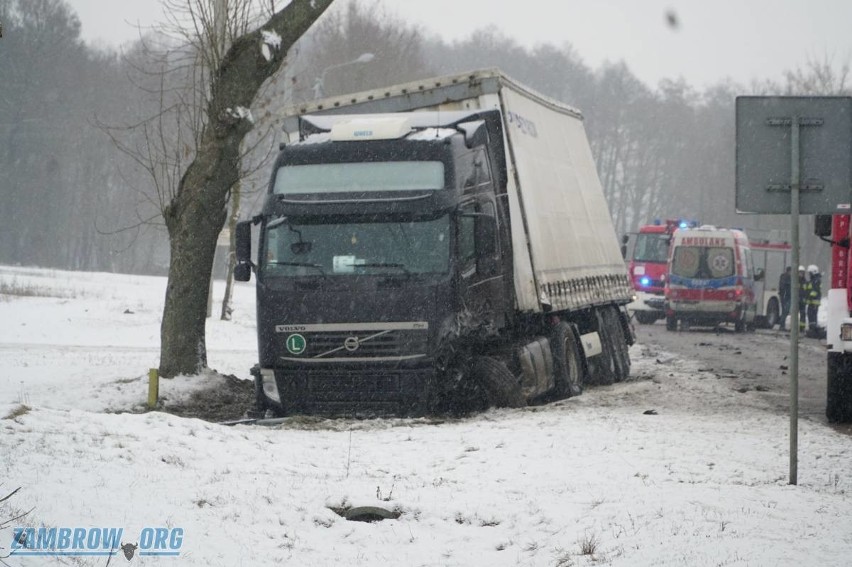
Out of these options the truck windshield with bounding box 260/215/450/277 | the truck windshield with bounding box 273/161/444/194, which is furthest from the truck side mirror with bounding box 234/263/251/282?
the truck windshield with bounding box 273/161/444/194

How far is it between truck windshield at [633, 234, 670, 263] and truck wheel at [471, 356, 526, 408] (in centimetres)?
2608

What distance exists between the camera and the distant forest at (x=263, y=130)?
2259 inches

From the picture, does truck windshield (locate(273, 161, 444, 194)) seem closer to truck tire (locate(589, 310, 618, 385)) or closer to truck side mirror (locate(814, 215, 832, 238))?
truck side mirror (locate(814, 215, 832, 238))

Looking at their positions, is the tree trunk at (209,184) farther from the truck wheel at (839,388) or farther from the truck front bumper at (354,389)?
the truck wheel at (839,388)

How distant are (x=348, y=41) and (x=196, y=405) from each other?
44390mm

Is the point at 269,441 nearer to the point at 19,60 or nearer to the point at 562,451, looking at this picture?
the point at 562,451

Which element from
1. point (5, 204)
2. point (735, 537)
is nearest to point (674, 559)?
point (735, 537)

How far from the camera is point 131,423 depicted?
9.86m

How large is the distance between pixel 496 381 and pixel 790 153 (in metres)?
5.09

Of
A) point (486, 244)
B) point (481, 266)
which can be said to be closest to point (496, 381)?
point (481, 266)

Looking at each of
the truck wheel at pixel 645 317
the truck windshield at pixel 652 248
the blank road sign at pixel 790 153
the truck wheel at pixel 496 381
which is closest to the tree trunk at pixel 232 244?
the truck wheel at pixel 496 381

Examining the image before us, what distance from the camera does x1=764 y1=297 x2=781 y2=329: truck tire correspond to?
39438 millimetres

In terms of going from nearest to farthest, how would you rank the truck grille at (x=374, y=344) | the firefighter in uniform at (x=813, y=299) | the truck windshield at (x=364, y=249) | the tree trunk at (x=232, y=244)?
the truck grille at (x=374, y=344) → the truck windshield at (x=364, y=249) → the tree trunk at (x=232, y=244) → the firefighter in uniform at (x=813, y=299)

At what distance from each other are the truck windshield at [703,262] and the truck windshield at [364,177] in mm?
23250
